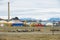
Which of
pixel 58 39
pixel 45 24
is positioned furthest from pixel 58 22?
pixel 58 39

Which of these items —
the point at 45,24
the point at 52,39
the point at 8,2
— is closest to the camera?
the point at 52,39

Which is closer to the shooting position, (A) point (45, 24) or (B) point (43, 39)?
(B) point (43, 39)

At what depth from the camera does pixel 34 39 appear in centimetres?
1417

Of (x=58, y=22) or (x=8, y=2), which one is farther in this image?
(x=8, y=2)

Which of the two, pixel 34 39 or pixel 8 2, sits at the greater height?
pixel 8 2

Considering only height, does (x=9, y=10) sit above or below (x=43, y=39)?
above

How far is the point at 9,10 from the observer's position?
133 ft

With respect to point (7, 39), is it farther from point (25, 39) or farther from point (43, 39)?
point (43, 39)

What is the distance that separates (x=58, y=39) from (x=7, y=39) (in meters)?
4.19

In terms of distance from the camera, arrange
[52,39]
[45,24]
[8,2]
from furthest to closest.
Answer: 1. [8,2]
2. [45,24]
3. [52,39]

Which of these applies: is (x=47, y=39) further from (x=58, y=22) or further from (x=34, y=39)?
(x=58, y=22)

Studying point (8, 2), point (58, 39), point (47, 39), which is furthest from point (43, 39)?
point (8, 2)

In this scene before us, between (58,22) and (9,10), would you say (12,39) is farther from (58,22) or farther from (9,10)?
(9,10)

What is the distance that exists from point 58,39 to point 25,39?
2685mm
